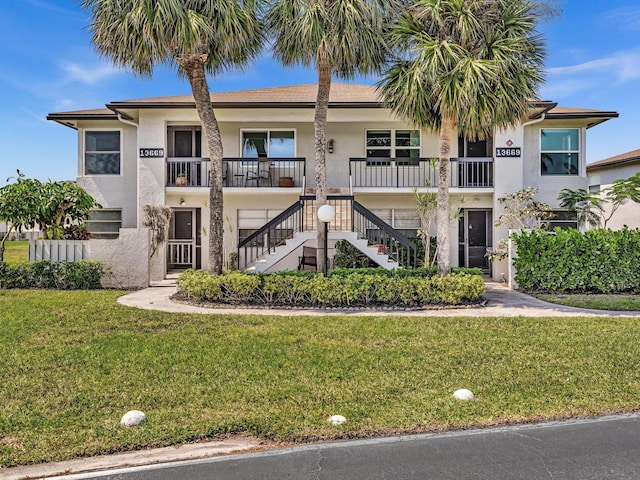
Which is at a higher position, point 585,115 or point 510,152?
point 585,115

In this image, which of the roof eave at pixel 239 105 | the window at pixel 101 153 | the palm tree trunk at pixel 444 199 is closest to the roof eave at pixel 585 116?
the roof eave at pixel 239 105

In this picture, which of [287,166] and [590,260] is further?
[287,166]

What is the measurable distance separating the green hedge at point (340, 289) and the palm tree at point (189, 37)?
77 centimetres

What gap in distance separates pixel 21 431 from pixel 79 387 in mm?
1174

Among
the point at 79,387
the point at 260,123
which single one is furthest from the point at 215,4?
the point at 79,387

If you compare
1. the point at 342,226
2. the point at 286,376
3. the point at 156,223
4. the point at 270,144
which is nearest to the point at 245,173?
the point at 270,144

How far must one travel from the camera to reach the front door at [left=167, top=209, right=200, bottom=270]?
17.8 meters

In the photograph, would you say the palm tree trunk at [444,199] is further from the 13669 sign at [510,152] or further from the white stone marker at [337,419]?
the white stone marker at [337,419]

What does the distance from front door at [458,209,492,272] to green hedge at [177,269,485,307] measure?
6286mm

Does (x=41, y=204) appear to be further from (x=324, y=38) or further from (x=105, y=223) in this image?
(x=324, y=38)

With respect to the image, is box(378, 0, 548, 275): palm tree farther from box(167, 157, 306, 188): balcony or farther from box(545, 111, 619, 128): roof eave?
box(167, 157, 306, 188): balcony

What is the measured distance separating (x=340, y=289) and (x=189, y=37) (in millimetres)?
6816

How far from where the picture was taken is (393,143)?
57.4 ft

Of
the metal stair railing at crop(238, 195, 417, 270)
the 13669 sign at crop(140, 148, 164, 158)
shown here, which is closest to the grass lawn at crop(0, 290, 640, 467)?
the metal stair railing at crop(238, 195, 417, 270)
